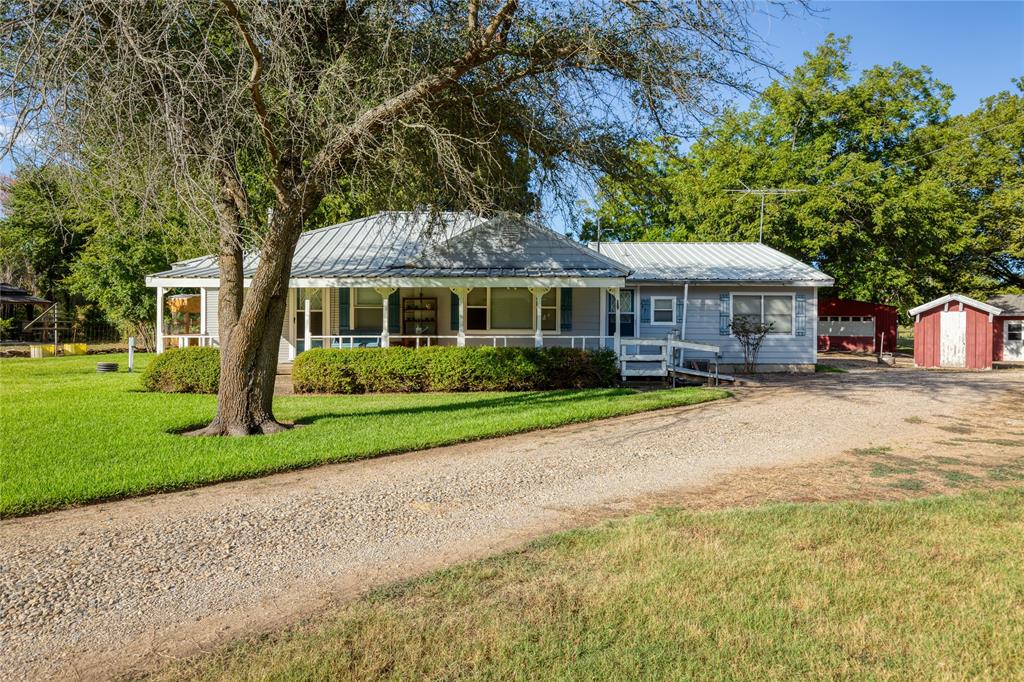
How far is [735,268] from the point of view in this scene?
69.9 ft

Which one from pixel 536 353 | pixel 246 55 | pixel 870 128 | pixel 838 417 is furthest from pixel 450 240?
pixel 870 128

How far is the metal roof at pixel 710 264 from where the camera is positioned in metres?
20.1

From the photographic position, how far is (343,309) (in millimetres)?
18906

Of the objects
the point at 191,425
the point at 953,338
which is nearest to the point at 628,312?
the point at 953,338

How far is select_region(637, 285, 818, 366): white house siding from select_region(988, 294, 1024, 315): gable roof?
1199 cm

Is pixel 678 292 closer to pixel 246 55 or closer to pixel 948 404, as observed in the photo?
pixel 948 404

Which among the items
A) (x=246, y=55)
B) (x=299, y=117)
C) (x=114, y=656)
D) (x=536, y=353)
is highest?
Answer: (x=246, y=55)

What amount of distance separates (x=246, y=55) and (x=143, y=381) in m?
8.92

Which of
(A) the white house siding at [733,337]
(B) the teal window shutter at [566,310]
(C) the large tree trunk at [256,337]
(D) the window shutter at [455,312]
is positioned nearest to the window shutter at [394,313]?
(D) the window shutter at [455,312]

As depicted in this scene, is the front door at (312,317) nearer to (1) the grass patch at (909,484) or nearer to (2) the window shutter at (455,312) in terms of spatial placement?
(2) the window shutter at (455,312)

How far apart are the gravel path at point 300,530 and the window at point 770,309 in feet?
35.1

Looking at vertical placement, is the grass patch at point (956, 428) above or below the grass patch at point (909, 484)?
above

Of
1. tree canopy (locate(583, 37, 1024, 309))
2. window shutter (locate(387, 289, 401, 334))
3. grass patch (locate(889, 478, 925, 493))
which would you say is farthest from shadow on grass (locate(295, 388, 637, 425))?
tree canopy (locate(583, 37, 1024, 309))

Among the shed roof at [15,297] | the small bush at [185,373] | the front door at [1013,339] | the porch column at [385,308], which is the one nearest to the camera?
the small bush at [185,373]
